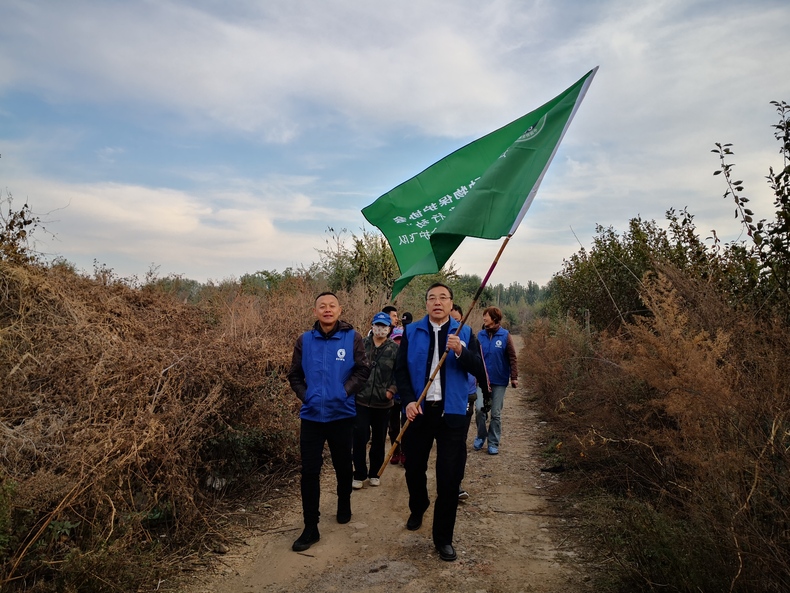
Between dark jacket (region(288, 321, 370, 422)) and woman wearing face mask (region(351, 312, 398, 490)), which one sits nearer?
dark jacket (region(288, 321, 370, 422))

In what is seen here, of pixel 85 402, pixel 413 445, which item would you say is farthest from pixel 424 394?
pixel 85 402

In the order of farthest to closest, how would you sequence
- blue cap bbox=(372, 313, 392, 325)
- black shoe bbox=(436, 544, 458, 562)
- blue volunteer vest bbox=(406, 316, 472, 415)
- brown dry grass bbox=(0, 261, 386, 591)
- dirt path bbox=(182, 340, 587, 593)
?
blue cap bbox=(372, 313, 392, 325), blue volunteer vest bbox=(406, 316, 472, 415), black shoe bbox=(436, 544, 458, 562), dirt path bbox=(182, 340, 587, 593), brown dry grass bbox=(0, 261, 386, 591)

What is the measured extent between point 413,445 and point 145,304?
6.25 m

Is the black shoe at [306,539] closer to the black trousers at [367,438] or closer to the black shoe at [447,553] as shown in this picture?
the black shoe at [447,553]

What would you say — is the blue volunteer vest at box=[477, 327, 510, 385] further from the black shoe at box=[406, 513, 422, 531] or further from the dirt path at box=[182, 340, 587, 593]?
the black shoe at box=[406, 513, 422, 531]

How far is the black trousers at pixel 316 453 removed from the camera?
5.20 metres

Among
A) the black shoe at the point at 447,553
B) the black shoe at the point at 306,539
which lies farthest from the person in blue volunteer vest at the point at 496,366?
the black shoe at the point at 306,539

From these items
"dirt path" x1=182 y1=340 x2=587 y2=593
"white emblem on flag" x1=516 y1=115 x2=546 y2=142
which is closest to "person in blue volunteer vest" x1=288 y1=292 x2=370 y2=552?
"dirt path" x1=182 y1=340 x2=587 y2=593

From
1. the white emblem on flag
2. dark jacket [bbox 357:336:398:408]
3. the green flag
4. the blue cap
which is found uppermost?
the white emblem on flag

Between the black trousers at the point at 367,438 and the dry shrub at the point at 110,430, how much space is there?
0.80m

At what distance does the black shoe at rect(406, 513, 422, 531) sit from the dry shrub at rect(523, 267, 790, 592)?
1594mm

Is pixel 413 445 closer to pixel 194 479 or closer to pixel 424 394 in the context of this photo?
pixel 424 394

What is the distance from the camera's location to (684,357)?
491 centimetres

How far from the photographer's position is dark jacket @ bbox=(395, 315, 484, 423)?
5.06m
